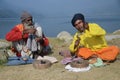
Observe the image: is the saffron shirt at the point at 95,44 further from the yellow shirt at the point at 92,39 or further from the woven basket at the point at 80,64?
the woven basket at the point at 80,64

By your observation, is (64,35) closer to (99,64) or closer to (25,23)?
(25,23)

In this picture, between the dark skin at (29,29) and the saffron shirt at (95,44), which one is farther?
the dark skin at (29,29)

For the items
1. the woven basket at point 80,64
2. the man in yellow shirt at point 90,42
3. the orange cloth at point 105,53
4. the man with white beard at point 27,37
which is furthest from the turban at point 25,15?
the woven basket at point 80,64

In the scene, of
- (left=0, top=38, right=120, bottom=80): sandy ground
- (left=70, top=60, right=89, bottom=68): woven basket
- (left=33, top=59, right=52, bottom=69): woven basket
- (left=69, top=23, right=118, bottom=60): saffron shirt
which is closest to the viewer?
(left=0, top=38, right=120, bottom=80): sandy ground

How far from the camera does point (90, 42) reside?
8.72 meters

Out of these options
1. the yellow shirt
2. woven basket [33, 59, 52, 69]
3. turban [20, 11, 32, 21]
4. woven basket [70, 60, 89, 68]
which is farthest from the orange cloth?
turban [20, 11, 32, 21]

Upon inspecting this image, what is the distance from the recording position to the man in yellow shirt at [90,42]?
841cm

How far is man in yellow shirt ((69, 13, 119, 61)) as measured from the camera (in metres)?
8.41

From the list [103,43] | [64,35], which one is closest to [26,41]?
[103,43]

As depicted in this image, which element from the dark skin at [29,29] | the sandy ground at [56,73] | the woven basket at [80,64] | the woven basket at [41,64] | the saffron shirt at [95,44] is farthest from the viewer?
the dark skin at [29,29]

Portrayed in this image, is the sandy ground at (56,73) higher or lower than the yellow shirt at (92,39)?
lower

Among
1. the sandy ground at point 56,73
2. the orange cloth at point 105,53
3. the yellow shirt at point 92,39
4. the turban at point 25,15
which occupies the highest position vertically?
the turban at point 25,15

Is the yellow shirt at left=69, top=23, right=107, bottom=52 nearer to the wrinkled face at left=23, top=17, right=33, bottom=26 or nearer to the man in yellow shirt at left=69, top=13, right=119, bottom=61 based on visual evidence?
the man in yellow shirt at left=69, top=13, right=119, bottom=61

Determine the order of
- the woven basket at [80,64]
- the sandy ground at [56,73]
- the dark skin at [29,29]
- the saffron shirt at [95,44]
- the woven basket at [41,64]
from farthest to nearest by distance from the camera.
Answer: the dark skin at [29,29] → the saffron shirt at [95,44] → the woven basket at [41,64] → the woven basket at [80,64] → the sandy ground at [56,73]
